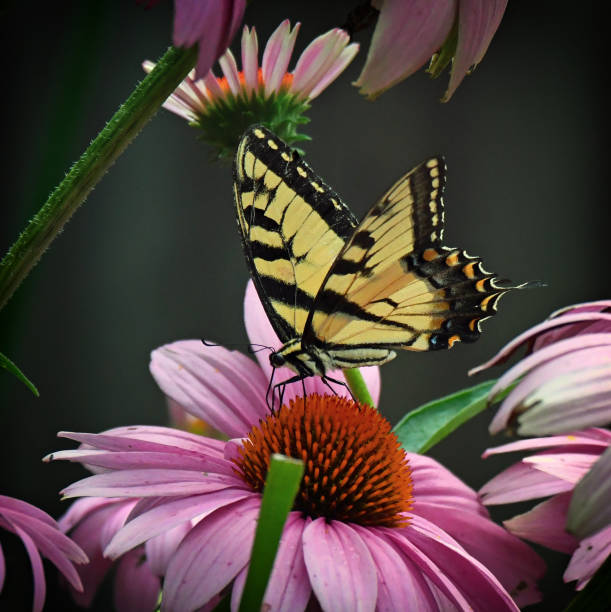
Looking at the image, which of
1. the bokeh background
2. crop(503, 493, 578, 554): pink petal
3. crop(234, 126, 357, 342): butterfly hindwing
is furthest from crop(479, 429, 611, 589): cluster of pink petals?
the bokeh background

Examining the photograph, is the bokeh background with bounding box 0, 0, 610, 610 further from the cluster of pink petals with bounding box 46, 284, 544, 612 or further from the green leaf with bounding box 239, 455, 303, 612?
the green leaf with bounding box 239, 455, 303, 612

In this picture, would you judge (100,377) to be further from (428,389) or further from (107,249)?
(428,389)

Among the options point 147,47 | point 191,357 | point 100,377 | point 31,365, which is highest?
point 147,47

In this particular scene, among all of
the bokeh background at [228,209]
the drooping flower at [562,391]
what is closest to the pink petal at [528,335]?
the drooping flower at [562,391]

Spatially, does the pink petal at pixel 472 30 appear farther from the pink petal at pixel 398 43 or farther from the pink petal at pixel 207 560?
the pink petal at pixel 207 560

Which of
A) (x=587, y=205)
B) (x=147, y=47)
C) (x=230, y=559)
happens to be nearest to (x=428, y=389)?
(x=587, y=205)

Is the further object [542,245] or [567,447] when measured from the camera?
[542,245]

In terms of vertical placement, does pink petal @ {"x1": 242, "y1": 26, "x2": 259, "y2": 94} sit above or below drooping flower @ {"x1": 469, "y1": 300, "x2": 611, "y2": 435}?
above
